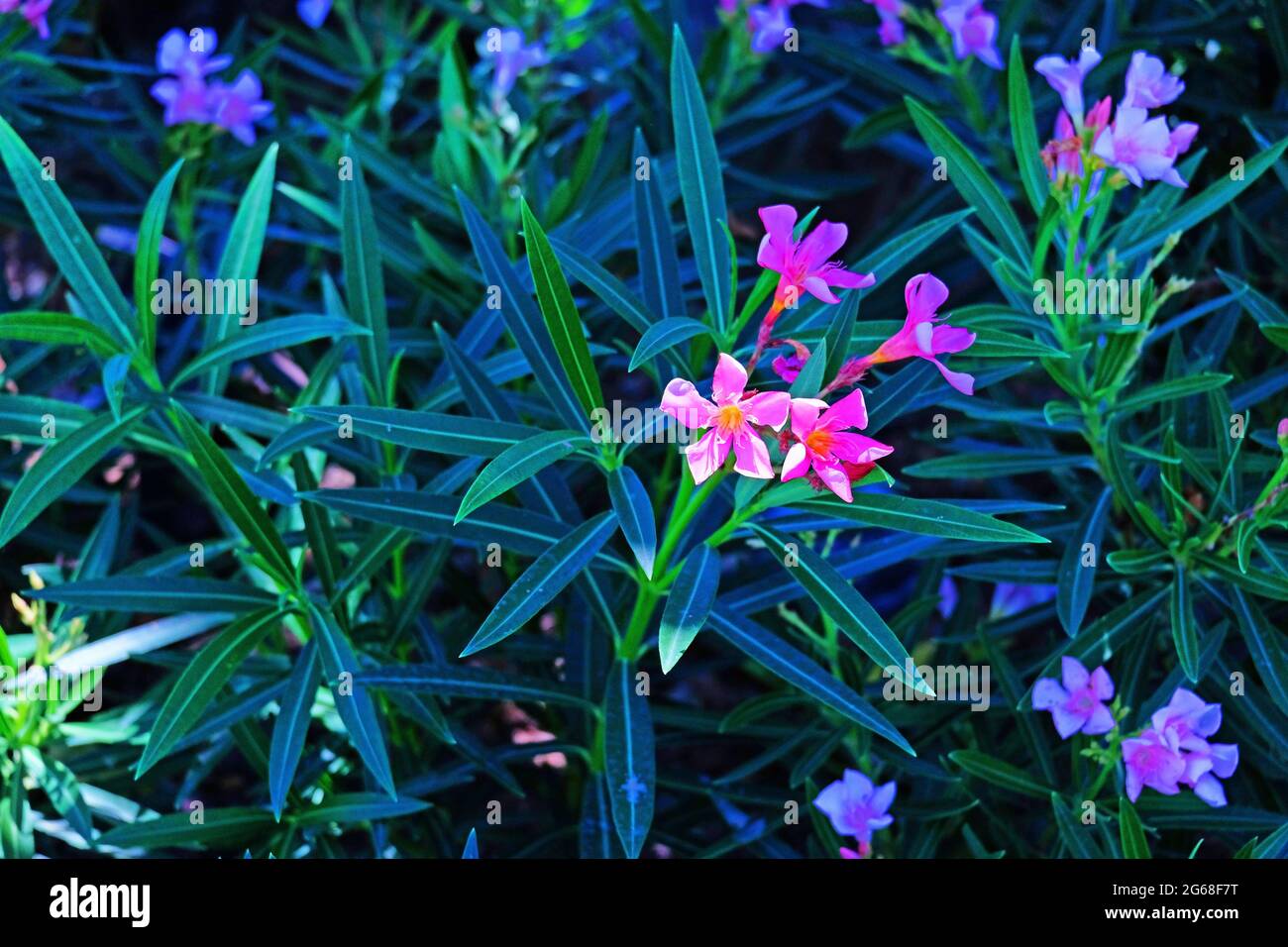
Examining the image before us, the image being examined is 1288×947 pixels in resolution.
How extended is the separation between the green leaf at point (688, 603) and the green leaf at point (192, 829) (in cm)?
63

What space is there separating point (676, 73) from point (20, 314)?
710mm

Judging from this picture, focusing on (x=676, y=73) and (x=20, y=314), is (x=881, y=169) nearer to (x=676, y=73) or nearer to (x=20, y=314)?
(x=676, y=73)

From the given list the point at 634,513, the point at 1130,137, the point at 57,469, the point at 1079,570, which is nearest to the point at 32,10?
the point at 57,469

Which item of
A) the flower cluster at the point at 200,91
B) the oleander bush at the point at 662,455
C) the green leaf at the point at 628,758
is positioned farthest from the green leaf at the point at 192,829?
the flower cluster at the point at 200,91

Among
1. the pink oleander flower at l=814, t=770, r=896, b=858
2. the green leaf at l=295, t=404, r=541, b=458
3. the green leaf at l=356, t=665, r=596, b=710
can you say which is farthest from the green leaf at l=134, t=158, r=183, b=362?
the pink oleander flower at l=814, t=770, r=896, b=858

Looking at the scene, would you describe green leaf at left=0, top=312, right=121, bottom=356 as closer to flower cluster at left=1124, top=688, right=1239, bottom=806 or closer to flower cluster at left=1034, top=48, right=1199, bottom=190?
flower cluster at left=1034, top=48, right=1199, bottom=190

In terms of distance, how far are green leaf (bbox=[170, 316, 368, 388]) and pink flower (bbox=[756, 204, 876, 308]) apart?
497mm

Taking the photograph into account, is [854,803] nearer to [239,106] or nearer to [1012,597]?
[1012,597]

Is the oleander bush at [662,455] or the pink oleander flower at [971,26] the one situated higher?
the pink oleander flower at [971,26]

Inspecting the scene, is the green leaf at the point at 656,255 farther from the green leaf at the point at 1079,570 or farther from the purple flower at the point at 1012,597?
the purple flower at the point at 1012,597

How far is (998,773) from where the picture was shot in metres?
1.49

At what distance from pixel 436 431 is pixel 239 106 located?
0.92m

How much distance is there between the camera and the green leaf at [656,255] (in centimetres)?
145
